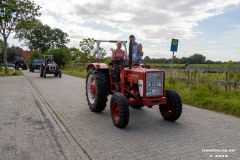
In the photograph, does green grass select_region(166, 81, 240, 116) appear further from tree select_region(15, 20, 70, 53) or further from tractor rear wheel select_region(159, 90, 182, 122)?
tree select_region(15, 20, 70, 53)

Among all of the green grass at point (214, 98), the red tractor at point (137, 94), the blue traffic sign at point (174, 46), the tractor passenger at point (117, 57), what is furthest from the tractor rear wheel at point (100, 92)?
the blue traffic sign at point (174, 46)

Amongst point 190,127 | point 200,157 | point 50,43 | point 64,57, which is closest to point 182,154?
point 200,157

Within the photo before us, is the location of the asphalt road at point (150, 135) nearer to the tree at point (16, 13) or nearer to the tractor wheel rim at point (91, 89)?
the tractor wheel rim at point (91, 89)

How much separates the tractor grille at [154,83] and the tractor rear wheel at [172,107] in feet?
0.85

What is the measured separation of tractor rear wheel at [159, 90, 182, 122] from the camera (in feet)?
17.9

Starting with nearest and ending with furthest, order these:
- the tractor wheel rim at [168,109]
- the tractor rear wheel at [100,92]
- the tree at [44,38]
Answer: the tractor wheel rim at [168,109] → the tractor rear wheel at [100,92] → the tree at [44,38]

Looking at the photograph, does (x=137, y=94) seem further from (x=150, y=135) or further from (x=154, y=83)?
(x=150, y=135)

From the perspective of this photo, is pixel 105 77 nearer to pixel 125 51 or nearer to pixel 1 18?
pixel 125 51

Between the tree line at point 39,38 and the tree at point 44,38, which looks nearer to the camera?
the tree line at point 39,38

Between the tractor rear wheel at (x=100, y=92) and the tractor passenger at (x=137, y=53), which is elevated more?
the tractor passenger at (x=137, y=53)

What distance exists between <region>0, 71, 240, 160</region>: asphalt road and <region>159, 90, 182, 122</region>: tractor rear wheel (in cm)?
16

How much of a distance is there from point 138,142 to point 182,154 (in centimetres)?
84

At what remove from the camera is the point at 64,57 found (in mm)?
36500

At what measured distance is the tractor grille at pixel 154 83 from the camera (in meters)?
5.37
